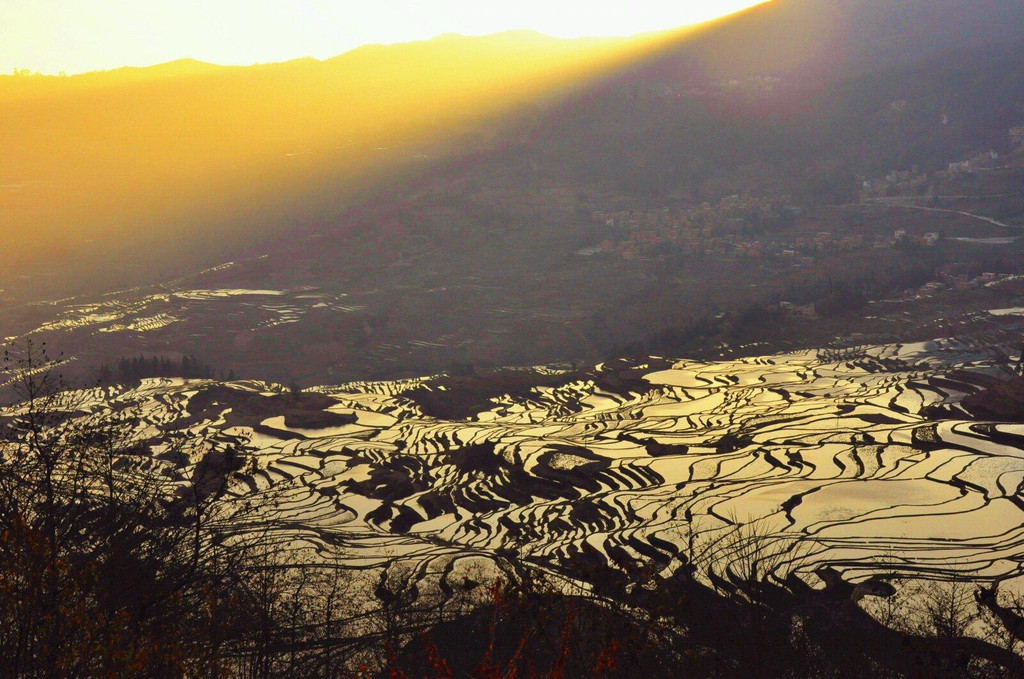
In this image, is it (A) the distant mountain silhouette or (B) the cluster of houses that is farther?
(A) the distant mountain silhouette

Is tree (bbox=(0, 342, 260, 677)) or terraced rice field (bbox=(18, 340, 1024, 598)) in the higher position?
tree (bbox=(0, 342, 260, 677))

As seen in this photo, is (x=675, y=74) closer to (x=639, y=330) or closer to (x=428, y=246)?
(x=428, y=246)

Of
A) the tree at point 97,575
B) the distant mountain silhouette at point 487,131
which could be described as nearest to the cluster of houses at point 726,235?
the distant mountain silhouette at point 487,131

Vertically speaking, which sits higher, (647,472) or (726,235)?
(647,472)

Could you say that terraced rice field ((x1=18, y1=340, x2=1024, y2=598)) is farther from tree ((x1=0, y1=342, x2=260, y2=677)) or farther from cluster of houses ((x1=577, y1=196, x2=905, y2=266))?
cluster of houses ((x1=577, y1=196, x2=905, y2=266))

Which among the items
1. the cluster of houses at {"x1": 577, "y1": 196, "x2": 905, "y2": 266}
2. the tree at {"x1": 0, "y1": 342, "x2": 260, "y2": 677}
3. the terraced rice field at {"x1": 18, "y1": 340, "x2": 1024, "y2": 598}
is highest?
the tree at {"x1": 0, "y1": 342, "x2": 260, "y2": 677}

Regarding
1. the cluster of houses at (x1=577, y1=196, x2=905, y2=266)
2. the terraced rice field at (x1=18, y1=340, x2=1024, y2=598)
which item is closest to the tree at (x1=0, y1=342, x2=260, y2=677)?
the terraced rice field at (x1=18, y1=340, x2=1024, y2=598)

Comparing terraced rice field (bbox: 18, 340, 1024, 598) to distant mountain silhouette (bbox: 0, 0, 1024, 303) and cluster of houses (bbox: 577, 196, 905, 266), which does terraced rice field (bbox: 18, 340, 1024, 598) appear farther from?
distant mountain silhouette (bbox: 0, 0, 1024, 303)

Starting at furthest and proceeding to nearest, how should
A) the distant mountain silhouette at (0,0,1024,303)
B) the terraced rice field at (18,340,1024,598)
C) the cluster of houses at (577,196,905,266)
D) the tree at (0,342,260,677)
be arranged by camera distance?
the distant mountain silhouette at (0,0,1024,303), the cluster of houses at (577,196,905,266), the terraced rice field at (18,340,1024,598), the tree at (0,342,260,677)

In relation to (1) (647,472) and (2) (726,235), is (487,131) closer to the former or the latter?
(2) (726,235)

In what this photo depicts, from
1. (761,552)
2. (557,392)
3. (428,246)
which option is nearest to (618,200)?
(428,246)

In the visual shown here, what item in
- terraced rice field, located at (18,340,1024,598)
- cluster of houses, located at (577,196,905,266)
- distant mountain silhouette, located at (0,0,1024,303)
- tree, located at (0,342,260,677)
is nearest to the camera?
tree, located at (0,342,260,677)

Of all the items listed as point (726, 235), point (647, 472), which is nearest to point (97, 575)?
point (647, 472)
